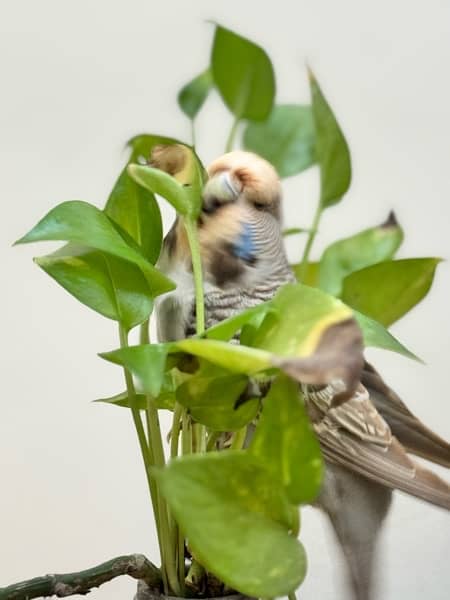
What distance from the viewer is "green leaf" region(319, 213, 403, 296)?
3.57 ft

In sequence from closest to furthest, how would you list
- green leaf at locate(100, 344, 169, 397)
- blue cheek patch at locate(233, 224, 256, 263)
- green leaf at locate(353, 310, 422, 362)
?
1. green leaf at locate(100, 344, 169, 397)
2. green leaf at locate(353, 310, 422, 362)
3. blue cheek patch at locate(233, 224, 256, 263)

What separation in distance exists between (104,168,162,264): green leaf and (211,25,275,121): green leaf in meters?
0.25

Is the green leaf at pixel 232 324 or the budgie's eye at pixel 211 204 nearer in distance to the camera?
the green leaf at pixel 232 324

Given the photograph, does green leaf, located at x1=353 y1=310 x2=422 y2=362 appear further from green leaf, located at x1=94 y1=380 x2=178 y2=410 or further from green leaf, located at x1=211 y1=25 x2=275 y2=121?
green leaf, located at x1=211 y1=25 x2=275 y2=121

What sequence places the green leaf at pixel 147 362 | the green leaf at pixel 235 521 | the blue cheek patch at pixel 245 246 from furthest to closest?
the blue cheek patch at pixel 245 246 → the green leaf at pixel 147 362 → the green leaf at pixel 235 521

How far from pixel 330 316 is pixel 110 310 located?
0.27 meters

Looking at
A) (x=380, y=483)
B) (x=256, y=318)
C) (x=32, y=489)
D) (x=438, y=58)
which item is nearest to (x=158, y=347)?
(x=256, y=318)

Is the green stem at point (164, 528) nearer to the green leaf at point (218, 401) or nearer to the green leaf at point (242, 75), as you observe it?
the green leaf at point (218, 401)

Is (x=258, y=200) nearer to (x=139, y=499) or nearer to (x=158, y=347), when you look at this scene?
(x=158, y=347)

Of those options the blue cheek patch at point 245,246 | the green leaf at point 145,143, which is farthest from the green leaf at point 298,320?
the green leaf at point 145,143

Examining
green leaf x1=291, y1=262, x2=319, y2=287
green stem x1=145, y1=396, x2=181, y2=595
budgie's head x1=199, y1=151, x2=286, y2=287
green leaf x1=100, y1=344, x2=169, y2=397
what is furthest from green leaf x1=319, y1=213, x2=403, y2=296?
green leaf x1=100, y1=344, x2=169, y2=397

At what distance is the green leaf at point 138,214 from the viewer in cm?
85

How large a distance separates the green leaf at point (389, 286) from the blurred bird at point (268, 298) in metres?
0.12

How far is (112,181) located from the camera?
151 cm
